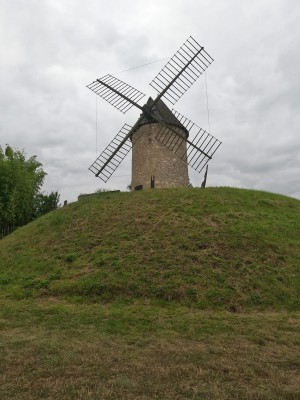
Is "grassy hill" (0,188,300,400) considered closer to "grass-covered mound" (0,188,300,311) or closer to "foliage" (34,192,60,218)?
"grass-covered mound" (0,188,300,311)

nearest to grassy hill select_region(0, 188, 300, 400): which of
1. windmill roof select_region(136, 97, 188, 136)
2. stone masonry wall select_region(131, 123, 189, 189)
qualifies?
stone masonry wall select_region(131, 123, 189, 189)

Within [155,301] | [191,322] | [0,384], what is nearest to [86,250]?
[155,301]

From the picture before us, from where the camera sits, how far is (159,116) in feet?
74.0

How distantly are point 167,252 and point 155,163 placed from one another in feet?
31.9

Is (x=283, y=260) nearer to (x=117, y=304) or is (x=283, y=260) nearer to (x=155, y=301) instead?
(x=155, y=301)

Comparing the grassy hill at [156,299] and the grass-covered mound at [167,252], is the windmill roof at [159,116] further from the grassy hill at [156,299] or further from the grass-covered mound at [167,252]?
the grass-covered mound at [167,252]

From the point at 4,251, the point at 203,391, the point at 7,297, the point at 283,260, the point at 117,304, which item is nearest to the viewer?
the point at 203,391

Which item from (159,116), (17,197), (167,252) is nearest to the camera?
(167,252)

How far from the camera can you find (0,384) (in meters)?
5.30

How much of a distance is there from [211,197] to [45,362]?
44.0ft

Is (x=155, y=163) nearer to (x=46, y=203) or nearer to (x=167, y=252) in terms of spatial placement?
(x=167, y=252)

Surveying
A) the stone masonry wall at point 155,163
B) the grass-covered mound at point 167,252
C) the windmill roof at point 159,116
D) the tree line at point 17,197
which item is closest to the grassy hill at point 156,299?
the grass-covered mound at point 167,252

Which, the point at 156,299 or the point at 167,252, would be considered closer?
the point at 156,299

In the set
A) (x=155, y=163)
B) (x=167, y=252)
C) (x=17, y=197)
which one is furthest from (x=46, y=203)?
(x=167, y=252)
